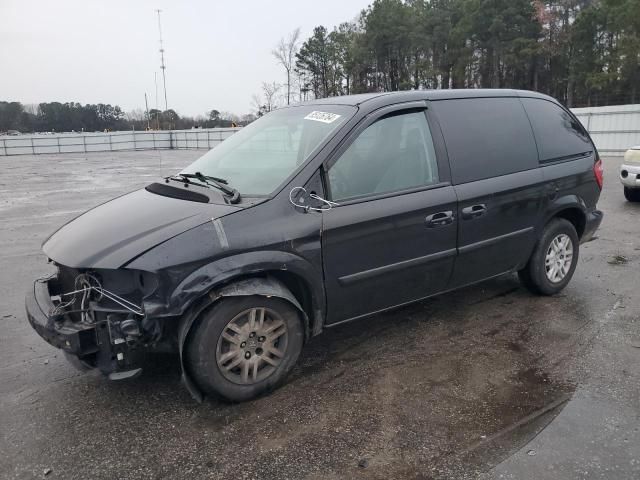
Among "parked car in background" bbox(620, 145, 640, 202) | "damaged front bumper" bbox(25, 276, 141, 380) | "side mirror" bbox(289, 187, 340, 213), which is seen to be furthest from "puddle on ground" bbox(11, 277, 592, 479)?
"parked car in background" bbox(620, 145, 640, 202)

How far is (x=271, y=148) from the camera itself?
385 centimetres

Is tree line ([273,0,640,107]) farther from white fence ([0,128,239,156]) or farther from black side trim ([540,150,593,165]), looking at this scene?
black side trim ([540,150,593,165])

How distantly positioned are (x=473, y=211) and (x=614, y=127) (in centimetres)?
2053

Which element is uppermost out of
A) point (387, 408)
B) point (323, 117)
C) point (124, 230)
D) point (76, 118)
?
point (76, 118)

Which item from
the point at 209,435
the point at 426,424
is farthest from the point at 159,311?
the point at 426,424

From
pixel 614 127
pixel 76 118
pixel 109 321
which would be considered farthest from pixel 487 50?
pixel 76 118

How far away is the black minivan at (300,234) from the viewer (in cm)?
290

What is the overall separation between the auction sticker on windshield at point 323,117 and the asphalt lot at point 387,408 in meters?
1.68

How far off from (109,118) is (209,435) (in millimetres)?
85713

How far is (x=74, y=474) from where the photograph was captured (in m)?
2.57

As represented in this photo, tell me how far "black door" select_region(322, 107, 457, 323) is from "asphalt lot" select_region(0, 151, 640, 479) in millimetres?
522

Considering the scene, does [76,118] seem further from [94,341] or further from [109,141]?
[94,341]

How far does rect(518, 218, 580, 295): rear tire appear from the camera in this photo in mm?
4711

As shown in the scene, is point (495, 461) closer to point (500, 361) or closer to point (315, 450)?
point (315, 450)
